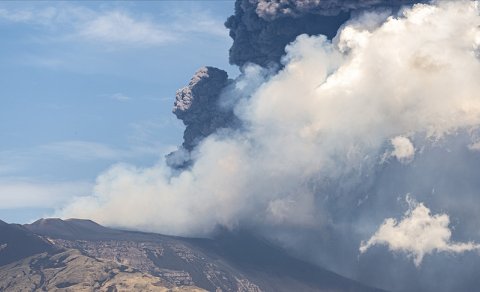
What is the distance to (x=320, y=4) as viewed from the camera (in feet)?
634

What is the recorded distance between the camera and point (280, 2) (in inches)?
7854

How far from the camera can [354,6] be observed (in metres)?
189

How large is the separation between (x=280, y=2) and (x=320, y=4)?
11.9 meters

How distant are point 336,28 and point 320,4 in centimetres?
948

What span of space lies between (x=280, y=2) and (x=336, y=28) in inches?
644

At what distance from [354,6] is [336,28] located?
37.5 ft

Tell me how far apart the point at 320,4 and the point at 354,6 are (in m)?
9.13

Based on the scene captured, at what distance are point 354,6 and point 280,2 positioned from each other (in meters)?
21.0

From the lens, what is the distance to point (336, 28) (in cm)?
19950
